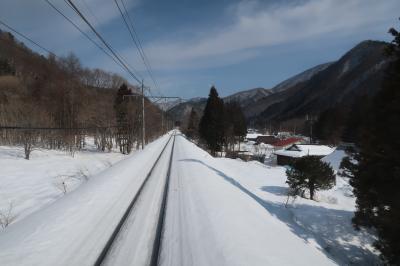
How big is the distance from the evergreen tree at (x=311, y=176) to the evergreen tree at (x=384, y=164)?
8631mm

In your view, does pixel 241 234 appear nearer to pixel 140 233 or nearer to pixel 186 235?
pixel 186 235

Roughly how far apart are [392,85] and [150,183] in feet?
30.6

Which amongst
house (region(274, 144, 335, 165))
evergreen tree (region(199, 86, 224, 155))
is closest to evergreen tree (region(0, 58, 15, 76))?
evergreen tree (region(199, 86, 224, 155))

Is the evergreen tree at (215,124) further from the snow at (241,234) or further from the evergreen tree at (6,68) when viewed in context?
the evergreen tree at (6,68)

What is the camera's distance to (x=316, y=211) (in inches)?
643

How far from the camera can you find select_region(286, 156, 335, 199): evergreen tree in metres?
20.5

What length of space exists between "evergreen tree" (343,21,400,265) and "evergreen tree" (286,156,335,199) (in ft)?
28.3

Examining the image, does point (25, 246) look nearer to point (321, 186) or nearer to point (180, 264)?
point (180, 264)

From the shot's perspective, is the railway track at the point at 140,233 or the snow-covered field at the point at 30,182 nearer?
the railway track at the point at 140,233

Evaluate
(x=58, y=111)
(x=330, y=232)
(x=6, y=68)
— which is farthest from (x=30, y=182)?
(x=6, y=68)

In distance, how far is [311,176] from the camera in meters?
20.4

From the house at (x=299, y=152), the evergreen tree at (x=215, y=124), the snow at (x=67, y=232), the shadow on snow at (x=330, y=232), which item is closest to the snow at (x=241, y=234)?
the shadow on snow at (x=330, y=232)

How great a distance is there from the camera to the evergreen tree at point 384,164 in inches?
374

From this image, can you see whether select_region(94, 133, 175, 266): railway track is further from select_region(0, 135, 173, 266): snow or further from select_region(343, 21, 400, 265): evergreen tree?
select_region(343, 21, 400, 265): evergreen tree
